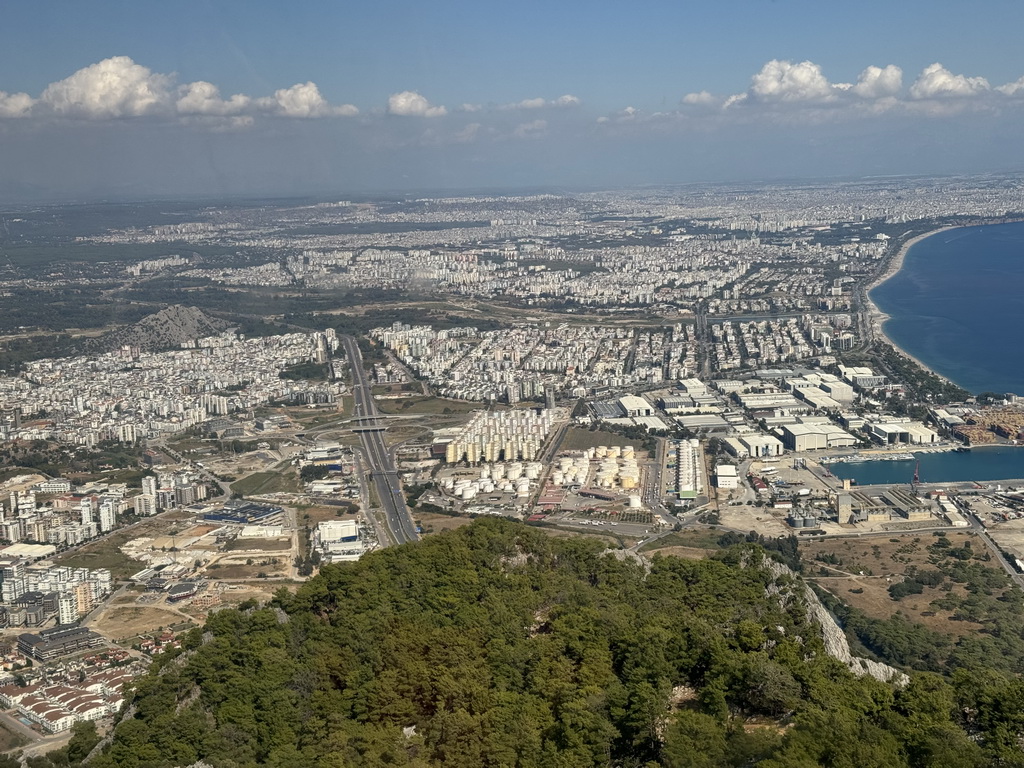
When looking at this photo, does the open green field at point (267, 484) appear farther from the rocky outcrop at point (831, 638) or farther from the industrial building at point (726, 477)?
the rocky outcrop at point (831, 638)

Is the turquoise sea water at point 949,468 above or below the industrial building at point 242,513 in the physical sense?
below

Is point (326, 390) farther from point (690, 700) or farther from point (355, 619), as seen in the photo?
point (690, 700)

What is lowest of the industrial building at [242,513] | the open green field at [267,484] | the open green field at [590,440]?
the open green field at [590,440]

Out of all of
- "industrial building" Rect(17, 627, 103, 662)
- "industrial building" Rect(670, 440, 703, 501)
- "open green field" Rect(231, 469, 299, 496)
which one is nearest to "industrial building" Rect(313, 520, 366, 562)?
"open green field" Rect(231, 469, 299, 496)

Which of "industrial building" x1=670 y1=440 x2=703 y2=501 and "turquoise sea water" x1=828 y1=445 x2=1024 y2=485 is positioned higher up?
"industrial building" x1=670 y1=440 x2=703 y2=501

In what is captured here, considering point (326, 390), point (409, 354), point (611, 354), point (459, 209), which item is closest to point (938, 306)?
point (611, 354)

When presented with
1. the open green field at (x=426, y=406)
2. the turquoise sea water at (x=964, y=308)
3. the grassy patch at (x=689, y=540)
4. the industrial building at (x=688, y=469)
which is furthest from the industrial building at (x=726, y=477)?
the turquoise sea water at (x=964, y=308)

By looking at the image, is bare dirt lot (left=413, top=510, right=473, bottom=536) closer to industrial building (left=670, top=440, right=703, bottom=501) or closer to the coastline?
industrial building (left=670, top=440, right=703, bottom=501)
